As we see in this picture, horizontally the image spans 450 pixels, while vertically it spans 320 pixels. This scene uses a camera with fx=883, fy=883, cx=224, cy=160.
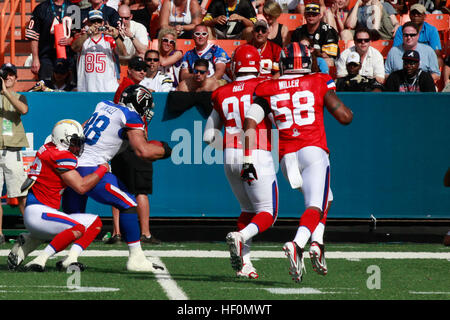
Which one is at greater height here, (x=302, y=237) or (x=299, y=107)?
(x=299, y=107)

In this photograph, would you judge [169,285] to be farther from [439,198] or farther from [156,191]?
[439,198]

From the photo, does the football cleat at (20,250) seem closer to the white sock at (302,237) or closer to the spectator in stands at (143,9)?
the white sock at (302,237)

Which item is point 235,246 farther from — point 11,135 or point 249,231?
point 11,135

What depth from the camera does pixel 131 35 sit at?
487 inches

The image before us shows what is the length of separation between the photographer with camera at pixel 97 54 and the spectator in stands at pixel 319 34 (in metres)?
2.83

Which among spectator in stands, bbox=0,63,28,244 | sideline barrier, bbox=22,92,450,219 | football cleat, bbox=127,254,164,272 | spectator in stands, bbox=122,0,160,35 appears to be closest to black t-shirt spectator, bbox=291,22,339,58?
sideline barrier, bbox=22,92,450,219

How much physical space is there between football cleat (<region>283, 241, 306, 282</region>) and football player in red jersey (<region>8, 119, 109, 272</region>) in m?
1.93

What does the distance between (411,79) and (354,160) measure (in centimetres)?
143

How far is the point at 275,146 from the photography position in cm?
1091

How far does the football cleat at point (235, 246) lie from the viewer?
688 centimetres

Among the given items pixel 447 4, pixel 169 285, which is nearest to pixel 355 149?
pixel 169 285

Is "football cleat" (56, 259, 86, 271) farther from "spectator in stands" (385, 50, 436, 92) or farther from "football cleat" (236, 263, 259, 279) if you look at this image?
"spectator in stands" (385, 50, 436, 92)

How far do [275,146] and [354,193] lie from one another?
3.84 ft

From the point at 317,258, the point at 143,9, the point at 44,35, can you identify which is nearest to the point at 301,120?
the point at 317,258
